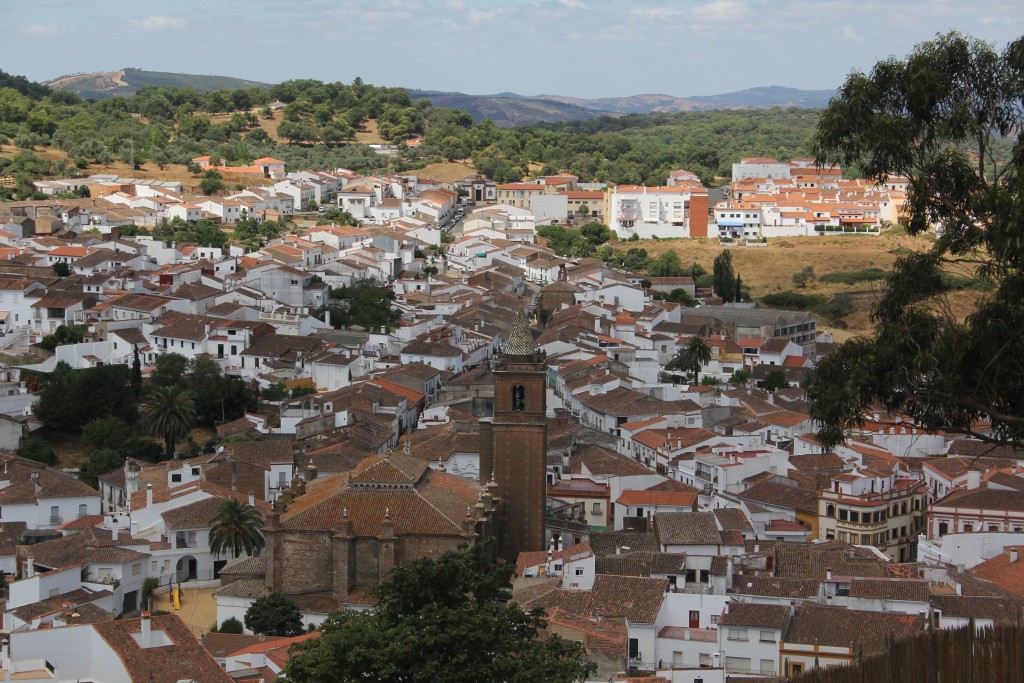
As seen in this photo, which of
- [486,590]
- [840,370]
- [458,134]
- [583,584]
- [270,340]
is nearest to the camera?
[840,370]

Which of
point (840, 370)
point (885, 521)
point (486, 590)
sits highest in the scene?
point (840, 370)

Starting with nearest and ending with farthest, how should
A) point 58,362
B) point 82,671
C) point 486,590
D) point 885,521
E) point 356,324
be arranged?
point 486,590
point 82,671
point 885,521
point 58,362
point 356,324

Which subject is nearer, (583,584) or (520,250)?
(583,584)

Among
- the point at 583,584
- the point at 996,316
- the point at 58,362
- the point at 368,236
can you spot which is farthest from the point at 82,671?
the point at 368,236

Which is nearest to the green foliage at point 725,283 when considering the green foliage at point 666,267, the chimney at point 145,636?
the green foliage at point 666,267

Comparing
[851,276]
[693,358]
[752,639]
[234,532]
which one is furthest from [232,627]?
[851,276]

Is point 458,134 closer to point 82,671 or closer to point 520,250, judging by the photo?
point 520,250

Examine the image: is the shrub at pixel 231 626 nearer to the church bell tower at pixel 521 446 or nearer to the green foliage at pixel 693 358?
the church bell tower at pixel 521 446
